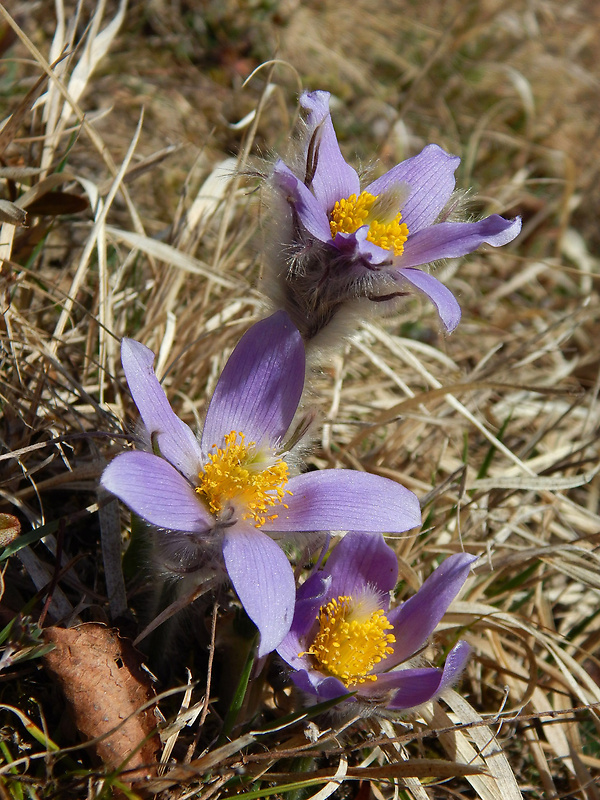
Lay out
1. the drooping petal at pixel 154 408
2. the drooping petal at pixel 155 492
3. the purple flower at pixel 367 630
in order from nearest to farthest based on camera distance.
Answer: the drooping petal at pixel 155 492
the drooping petal at pixel 154 408
the purple flower at pixel 367 630

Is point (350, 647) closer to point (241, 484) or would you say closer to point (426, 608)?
point (426, 608)

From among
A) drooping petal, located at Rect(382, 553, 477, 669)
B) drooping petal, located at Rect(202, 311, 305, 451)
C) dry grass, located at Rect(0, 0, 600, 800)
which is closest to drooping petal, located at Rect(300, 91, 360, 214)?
dry grass, located at Rect(0, 0, 600, 800)

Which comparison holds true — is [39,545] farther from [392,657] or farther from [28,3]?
[28,3]

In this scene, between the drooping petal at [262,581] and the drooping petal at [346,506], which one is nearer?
the drooping petal at [262,581]

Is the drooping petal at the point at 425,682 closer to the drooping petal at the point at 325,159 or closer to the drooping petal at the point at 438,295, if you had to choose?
the drooping petal at the point at 438,295

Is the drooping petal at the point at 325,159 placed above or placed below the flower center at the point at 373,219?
above

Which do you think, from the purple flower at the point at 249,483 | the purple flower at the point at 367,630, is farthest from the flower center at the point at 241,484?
the purple flower at the point at 367,630

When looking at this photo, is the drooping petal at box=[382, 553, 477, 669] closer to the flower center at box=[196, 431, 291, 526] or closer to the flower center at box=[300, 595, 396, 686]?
the flower center at box=[300, 595, 396, 686]

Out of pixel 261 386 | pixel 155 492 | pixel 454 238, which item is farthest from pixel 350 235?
pixel 155 492
